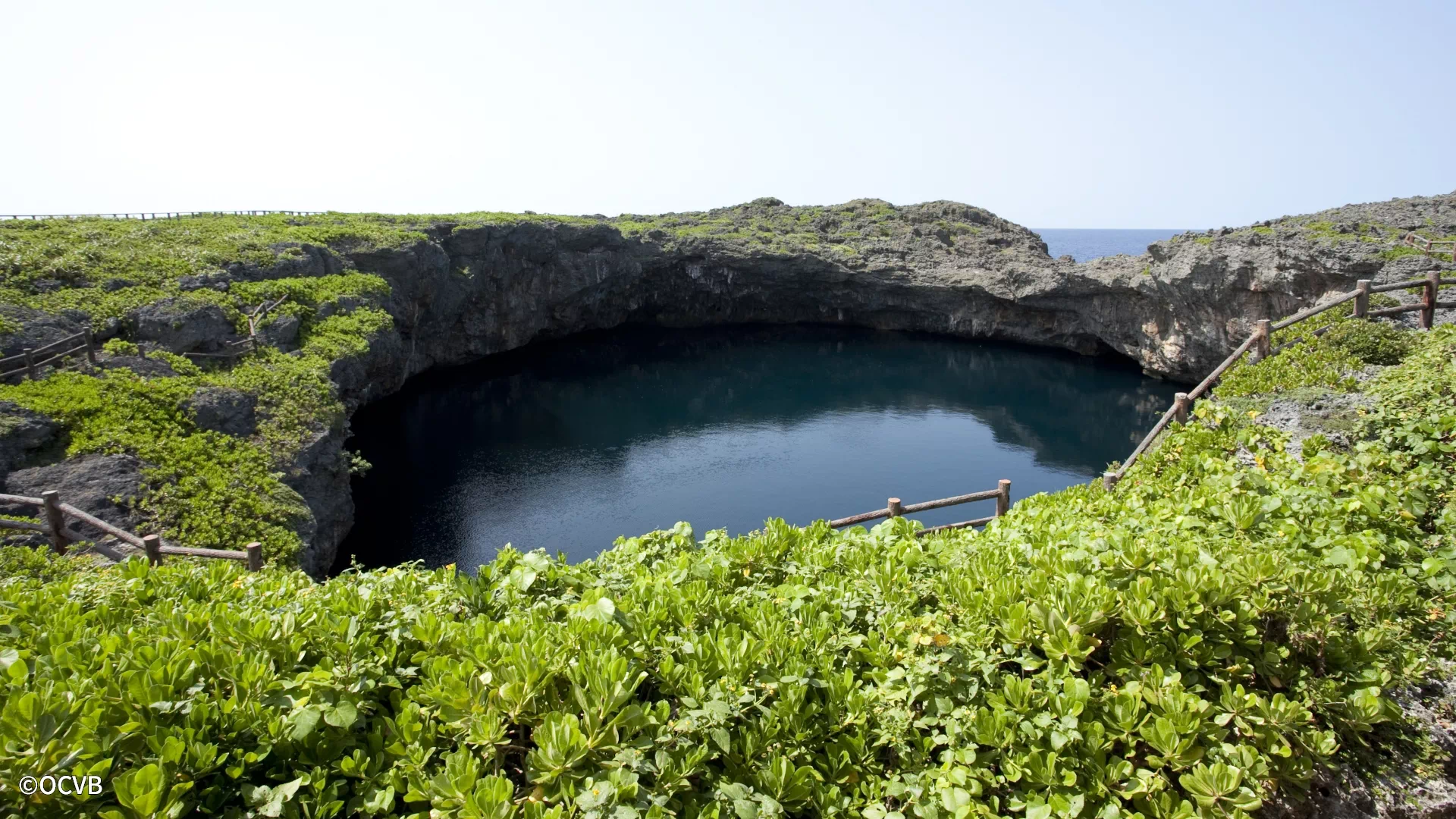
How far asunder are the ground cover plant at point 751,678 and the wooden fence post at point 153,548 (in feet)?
15.6

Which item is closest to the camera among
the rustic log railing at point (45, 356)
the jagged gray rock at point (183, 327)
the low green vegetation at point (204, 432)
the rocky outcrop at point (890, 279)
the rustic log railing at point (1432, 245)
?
the low green vegetation at point (204, 432)

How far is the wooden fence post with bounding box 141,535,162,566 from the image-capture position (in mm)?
9727

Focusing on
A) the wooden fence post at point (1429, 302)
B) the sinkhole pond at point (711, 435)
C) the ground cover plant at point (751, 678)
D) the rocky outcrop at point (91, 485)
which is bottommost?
the sinkhole pond at point (711, 435)

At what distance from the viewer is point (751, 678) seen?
4387mm

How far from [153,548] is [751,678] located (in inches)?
359

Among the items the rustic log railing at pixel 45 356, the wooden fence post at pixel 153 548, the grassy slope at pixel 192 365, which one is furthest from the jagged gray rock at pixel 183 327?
the wooden fence post at pixel 153 548

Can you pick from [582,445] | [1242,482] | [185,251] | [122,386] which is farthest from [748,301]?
[1242,482]

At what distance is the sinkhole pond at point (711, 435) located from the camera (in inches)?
1039

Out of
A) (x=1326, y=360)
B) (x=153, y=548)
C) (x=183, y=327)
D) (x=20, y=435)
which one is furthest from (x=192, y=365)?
(x=1326, y=360)

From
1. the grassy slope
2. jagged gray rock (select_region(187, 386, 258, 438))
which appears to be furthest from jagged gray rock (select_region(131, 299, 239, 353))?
jagged gray rock (select_region(187, 386, 258, 438))

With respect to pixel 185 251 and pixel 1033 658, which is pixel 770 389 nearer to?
pixel 185 251

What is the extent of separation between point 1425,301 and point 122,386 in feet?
86.2

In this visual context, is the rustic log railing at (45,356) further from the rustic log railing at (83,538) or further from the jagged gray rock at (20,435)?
the rustic log railing at (83,538)

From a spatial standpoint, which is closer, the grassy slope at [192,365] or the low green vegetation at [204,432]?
the low green vegetation at [204,432]
